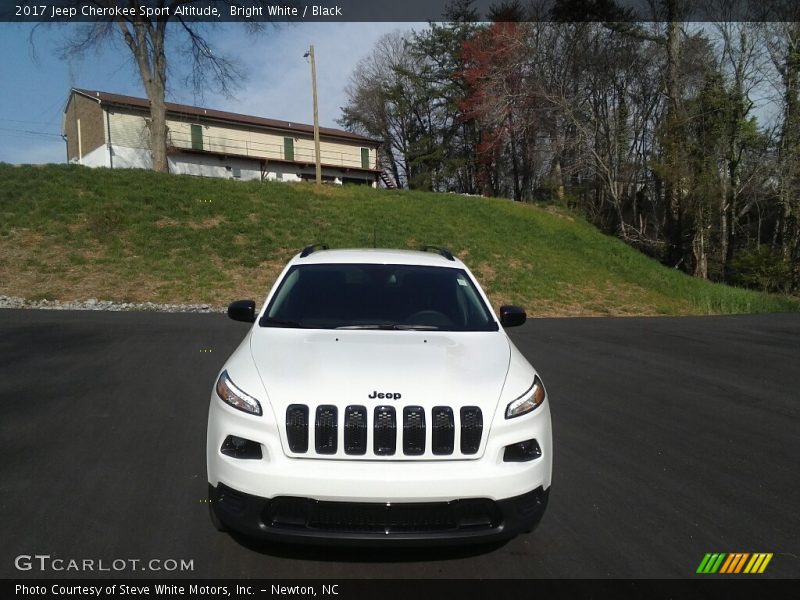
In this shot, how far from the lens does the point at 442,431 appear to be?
2.84 metres

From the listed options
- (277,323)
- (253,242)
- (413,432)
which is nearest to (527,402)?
(413,432)

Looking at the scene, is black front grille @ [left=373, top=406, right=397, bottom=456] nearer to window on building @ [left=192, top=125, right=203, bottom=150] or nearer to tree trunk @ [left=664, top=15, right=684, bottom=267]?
tree trunk @ [left=664, top=15, right=684, bottom=267]

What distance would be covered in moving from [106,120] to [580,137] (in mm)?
27312

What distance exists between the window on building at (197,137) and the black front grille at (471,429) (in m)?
39.2

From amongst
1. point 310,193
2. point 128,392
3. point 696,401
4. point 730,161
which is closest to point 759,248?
point 730,161

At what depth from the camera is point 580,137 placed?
28.9 metres

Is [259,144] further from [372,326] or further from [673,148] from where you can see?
[372,326]

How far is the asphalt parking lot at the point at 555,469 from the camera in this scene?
3031 millimetres

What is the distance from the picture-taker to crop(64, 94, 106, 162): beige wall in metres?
36.5

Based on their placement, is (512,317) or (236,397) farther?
(512,317)

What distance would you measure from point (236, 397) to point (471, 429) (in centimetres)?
119

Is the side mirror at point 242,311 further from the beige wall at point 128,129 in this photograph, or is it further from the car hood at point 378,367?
the beige wall at point 128,129

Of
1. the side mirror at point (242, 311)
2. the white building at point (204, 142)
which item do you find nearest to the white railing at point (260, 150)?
the white building at point (204, 142)

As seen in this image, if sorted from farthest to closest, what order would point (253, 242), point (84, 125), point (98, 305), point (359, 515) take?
point (84, 125), point (253, 242), point (98, 305), point (359, 515)
